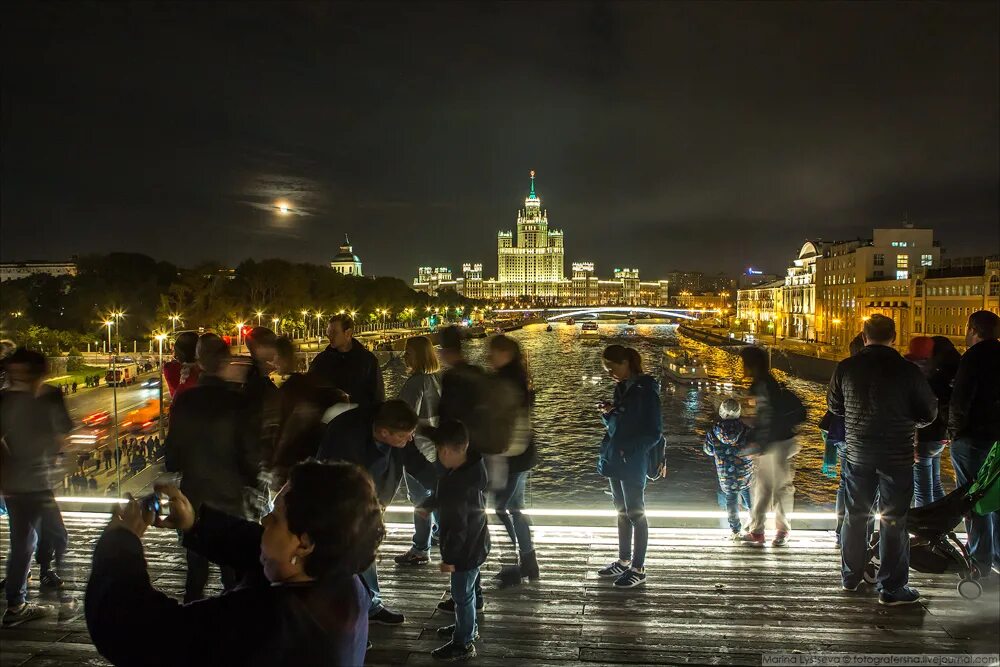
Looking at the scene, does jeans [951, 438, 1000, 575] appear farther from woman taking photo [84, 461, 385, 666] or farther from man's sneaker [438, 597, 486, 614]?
woman taking photo [84, 461, 385, 666]

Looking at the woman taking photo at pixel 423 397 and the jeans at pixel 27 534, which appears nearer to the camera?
the jeans at pixel 27 534

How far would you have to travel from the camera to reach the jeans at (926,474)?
4.07 meters

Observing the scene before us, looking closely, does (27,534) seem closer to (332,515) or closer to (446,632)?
(446,632)

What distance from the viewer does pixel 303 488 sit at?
54.7 inches

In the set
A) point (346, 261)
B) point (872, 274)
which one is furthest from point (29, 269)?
point (872, 274)

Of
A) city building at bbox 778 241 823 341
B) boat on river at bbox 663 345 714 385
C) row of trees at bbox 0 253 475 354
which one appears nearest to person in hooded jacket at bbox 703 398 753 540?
boat on river at bbox 663 345 714 385

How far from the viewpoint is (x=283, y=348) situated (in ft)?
12.9

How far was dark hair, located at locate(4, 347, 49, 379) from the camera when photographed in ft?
11.3

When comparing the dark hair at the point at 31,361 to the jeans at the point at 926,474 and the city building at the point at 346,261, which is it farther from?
the city building at the point at 346,261

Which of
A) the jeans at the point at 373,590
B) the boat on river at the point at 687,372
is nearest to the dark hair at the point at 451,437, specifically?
the jeans at the point at 373,590

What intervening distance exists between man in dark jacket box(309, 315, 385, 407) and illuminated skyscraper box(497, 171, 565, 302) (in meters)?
148

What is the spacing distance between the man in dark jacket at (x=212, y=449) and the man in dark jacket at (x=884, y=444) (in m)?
3.04

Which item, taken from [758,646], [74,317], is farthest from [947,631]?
[74,317]

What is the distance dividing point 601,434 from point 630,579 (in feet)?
62.7
